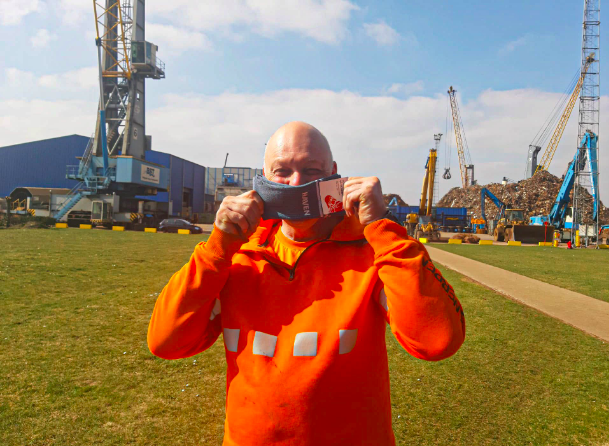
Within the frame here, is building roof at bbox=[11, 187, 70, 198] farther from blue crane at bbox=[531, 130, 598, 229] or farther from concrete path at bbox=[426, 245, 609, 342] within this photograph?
blue crane at bbox=[531, 130, 598, 229]

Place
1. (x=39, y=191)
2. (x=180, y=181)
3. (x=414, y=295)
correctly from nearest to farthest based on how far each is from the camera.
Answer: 1. (x=414, y=295)
2. (x=39, y=191)
3. (x=180, y=181)

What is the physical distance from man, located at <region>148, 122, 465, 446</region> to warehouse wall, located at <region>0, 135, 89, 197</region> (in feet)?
165

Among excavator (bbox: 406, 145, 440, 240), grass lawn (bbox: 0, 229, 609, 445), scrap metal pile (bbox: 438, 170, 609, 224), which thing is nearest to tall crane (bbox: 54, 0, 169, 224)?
excavator (bbox: 406, 145, 440, 240)

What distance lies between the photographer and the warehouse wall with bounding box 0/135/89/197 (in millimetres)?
42531

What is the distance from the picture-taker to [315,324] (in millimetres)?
1375

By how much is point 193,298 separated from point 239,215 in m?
0.33

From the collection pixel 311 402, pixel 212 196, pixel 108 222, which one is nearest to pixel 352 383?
→ pixel 311 402

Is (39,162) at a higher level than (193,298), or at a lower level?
higher

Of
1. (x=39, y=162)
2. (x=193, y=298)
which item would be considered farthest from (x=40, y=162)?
(x=193, y=298)

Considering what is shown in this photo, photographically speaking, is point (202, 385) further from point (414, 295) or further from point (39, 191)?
point (39, 191)

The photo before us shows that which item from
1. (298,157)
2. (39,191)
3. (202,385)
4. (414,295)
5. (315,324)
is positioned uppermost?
A: (39,191)

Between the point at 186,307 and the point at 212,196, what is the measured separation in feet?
206

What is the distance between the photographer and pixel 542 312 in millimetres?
6414

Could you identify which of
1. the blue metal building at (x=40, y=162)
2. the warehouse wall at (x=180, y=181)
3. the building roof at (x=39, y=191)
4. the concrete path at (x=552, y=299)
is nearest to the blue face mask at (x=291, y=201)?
the concrete path at (x=552, y=299)
